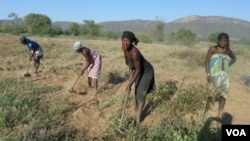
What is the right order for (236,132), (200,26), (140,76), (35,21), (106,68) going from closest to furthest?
(236,132), (140,76), (106,68), (35,21), (200,26)

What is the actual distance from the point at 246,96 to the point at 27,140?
5288mm

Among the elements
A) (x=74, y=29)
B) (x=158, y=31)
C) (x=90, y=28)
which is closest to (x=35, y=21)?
(x=74, y=29)

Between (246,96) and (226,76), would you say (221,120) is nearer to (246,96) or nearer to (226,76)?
(226,76)

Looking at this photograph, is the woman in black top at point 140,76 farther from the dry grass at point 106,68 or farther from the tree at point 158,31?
the tree at point 158,31

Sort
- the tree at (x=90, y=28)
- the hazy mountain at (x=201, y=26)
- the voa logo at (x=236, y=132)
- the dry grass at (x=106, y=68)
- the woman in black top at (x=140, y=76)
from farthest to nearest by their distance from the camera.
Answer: the hazy mountain at (x=201, y=26) < the tree at (x=90, y=28) < the dry grass at (x=106, y=68) < the woman in black top at (x=140, y=76) < the voa logo at (x=236, y=132)

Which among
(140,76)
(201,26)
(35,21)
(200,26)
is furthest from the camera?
(200,26)

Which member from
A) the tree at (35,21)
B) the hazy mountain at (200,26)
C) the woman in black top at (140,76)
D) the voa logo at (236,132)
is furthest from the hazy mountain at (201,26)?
the voa logo at (236,132)

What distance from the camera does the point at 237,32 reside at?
90.7 m

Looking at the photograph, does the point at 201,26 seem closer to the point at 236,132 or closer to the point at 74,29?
the point at 74,29

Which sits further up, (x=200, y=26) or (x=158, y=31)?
(x=200, y=26)

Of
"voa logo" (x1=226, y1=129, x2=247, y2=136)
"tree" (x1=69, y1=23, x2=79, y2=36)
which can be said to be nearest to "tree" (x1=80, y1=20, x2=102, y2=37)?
"tree" (x1=69, y1=23, x2=79, y2=36)

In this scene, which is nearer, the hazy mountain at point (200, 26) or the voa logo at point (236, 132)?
the voa logo at point (236, 132)

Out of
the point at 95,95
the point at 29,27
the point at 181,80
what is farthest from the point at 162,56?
the point at 29,27

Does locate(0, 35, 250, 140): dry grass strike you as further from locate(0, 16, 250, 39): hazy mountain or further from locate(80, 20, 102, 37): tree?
locate(0, 16, 250, 39): hazy mountain
